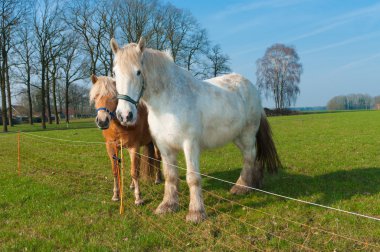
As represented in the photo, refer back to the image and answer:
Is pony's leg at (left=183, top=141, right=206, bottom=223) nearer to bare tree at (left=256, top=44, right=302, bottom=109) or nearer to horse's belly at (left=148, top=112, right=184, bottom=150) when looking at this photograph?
horse's belly at (left=148, top=112, right=184, bottom=150)

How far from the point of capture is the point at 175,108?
449 centimetres

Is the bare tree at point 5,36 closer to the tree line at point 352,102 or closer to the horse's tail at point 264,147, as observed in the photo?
the horse's tail at point 264,147

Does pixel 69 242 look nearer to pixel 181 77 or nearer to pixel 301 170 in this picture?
pixel 181 77

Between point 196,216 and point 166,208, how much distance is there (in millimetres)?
649

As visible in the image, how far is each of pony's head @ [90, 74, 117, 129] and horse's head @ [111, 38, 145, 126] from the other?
0.92 metres

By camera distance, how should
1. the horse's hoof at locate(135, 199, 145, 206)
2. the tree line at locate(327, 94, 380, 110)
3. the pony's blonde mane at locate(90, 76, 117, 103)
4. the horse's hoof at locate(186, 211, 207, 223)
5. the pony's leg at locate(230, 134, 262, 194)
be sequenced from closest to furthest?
the horse's hoof at locate(186, 211, 207, 223) < the pony's blonde mane at locate(90, 76, 117, 103) < the horse's hoof at locate(135, 199, 145, 206) < the pony's leg at locate(230, 134, 262, 194) < the tree line at locate(327, 94, 380, 110)

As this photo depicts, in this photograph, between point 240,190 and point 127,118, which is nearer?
point 127,118

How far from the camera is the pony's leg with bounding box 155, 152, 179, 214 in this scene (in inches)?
194

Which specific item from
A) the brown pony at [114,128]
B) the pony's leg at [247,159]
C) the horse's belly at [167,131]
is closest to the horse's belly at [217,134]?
the horse's belly at [167,131]

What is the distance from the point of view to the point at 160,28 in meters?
33.8

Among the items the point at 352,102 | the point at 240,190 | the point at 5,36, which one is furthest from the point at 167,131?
the point at 352,102

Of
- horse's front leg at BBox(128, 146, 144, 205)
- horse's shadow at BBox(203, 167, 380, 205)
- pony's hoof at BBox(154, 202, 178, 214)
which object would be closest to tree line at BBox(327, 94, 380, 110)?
horse's shadow at BBox(203, 167, 380, 205)

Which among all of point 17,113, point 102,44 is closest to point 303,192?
point 102,44

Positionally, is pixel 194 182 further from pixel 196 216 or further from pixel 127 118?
pixel 127 118
